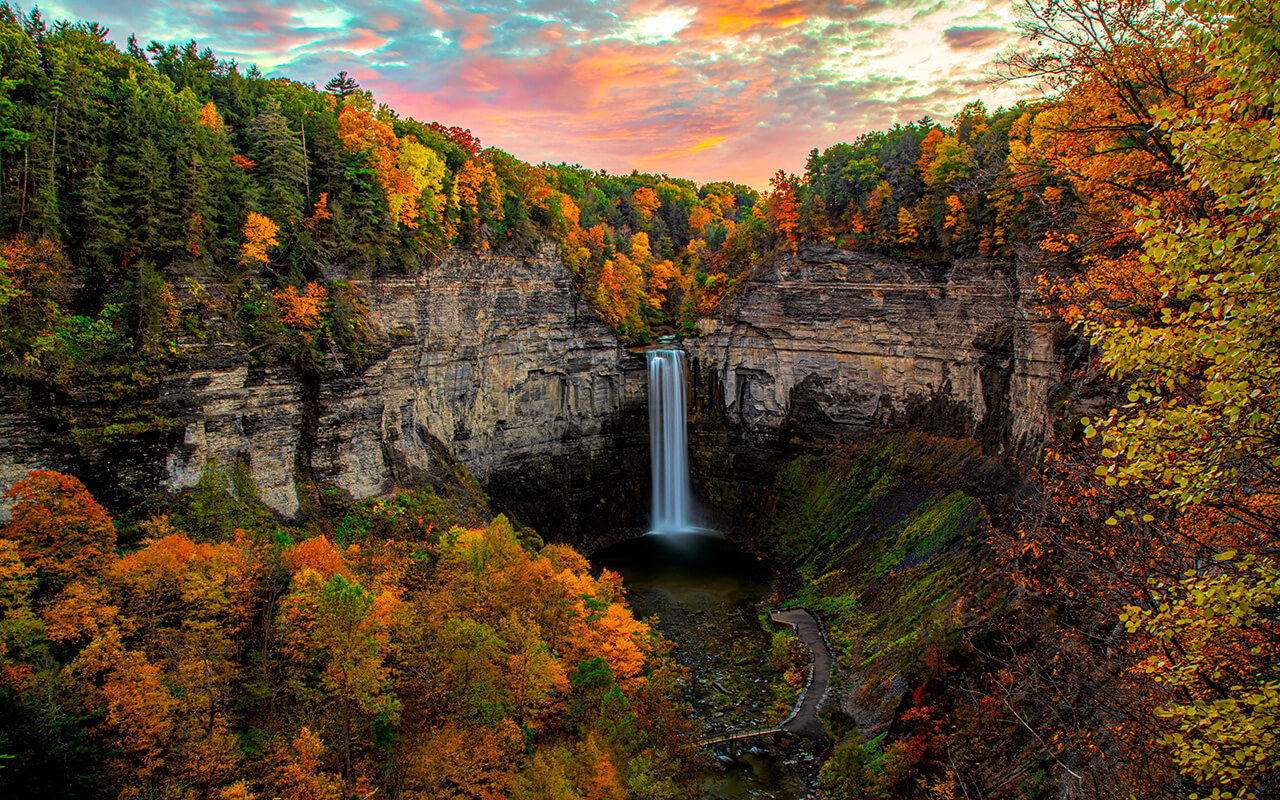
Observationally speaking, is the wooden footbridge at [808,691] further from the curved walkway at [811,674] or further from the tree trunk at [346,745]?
the tree trunk at [346,745]

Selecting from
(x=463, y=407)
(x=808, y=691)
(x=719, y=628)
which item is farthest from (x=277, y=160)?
(x=808, y=691)

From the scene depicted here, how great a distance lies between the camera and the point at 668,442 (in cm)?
5534

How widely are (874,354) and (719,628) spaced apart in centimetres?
2269

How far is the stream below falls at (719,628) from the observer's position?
2516cm

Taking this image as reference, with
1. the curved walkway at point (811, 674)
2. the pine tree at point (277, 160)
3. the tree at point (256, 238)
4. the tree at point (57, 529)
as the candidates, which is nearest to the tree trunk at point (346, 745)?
the tree at point (57, 529)

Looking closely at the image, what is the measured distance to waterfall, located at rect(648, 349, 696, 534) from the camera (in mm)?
55062

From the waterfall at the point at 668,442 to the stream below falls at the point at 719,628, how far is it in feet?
8.19

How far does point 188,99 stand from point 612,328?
3111 centimetres

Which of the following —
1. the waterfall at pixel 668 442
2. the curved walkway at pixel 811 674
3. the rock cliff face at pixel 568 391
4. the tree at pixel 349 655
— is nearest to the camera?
the tree at pixel 349 655

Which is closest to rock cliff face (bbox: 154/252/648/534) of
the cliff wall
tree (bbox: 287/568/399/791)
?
the cliff wall

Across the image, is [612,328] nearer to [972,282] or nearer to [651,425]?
[651,425]

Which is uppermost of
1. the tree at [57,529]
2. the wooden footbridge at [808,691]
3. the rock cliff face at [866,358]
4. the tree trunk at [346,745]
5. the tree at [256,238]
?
the tree at [256,238]

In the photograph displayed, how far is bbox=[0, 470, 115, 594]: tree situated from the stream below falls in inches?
871

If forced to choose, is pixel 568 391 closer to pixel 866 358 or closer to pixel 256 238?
pixel 866 358
